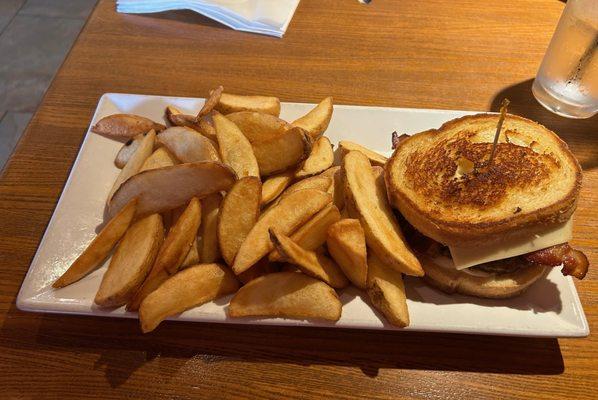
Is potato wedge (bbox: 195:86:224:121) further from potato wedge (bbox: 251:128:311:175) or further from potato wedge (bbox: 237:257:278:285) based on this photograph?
potato wedge (bbox: 237:257:278:285)

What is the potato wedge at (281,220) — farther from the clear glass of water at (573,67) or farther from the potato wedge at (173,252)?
the clear glass of water at (573,67)

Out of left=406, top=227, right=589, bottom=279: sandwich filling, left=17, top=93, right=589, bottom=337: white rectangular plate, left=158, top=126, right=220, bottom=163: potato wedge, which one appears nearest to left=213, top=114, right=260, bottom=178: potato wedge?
left=158, top=126, right=220, bottom=163: potato wedge

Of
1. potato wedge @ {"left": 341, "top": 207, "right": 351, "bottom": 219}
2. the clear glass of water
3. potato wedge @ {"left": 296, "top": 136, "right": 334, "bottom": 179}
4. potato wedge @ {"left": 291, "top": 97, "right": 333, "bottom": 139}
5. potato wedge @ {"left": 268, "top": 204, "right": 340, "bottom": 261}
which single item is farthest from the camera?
the clear glass of water

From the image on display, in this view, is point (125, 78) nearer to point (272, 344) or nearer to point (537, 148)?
point (272, 344)

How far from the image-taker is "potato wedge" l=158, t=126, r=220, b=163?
1.32 m

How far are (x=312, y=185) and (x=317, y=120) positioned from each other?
29cm

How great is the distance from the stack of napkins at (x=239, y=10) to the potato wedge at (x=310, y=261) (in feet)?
4.20

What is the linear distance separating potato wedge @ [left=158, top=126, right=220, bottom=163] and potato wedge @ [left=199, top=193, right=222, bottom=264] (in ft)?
0.38

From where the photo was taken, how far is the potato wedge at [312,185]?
4.27 ft

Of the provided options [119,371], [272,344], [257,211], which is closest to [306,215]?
[257,211]

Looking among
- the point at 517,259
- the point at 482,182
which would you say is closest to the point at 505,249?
the point at 517,259

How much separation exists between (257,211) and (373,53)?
1159mm

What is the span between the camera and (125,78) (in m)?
1.96

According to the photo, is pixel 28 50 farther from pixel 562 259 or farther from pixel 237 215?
pixel 562 259
